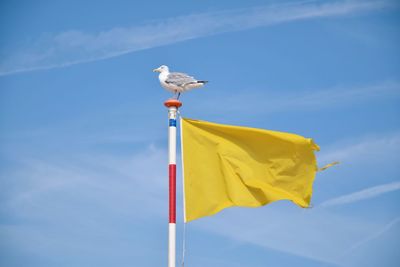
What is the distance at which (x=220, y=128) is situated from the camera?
15.6 meters

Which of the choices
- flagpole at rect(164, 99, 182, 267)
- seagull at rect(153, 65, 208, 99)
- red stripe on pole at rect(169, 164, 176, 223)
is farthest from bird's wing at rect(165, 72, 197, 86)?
red stripe on pole at rect(169, 164, 176, 223)

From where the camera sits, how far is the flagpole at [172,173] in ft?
45.1

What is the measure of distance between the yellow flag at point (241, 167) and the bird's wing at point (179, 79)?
0.99 meters

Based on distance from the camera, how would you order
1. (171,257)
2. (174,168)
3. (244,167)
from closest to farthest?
(171,257)
(174,168)
(244,167)

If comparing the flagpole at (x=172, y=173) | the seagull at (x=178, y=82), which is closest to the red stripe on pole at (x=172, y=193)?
the flagpole at (x=172, y=173)

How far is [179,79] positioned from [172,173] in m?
2.59

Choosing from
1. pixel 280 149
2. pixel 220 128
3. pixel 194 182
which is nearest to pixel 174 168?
pixel 194 182

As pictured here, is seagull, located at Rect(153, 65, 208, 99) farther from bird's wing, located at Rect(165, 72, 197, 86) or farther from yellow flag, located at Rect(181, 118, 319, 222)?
yellow flag, located at Rect(181, 118, 319, 222)

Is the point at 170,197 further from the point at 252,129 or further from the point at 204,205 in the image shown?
the point at 252,129

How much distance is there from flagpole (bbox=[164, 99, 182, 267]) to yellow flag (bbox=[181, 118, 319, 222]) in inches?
12.8

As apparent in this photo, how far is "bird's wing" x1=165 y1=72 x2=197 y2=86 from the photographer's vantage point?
15414mm

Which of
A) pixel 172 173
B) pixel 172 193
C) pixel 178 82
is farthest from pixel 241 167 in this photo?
pixel 178 82

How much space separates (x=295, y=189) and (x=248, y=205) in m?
1.53

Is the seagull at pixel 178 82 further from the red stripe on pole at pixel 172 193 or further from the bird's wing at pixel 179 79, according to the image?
the red stripe on pole at pixel 172 193
